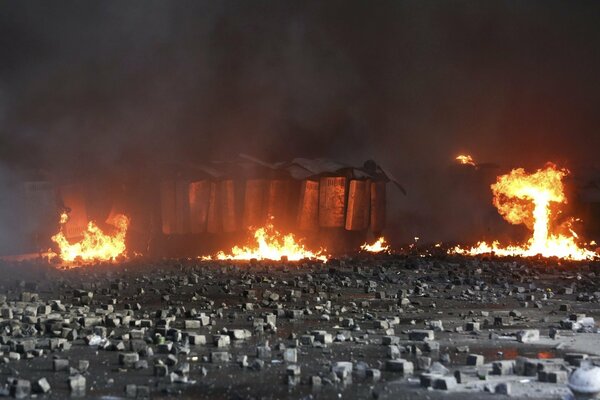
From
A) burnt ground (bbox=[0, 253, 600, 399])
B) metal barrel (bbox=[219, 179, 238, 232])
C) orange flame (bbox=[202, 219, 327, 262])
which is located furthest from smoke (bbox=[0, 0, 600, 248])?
burnt ground (bbox=[0, 253, 600, 399])

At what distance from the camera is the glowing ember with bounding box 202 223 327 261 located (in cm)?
1958

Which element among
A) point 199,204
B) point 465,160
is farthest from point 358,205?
point 465,160

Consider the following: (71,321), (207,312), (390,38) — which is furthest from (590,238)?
(71,321)

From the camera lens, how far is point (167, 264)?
17266mm

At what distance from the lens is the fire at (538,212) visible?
65.5ft

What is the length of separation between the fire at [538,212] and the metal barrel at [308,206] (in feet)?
11.8

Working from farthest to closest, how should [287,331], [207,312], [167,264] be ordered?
1. [167,264]
2. [207,312]
3. [287,331]

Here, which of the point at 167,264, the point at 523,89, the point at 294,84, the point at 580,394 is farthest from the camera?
the point at 523,89

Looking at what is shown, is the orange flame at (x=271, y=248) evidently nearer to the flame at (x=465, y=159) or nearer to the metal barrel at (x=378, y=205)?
the metal barrel at (x=378, y=205)

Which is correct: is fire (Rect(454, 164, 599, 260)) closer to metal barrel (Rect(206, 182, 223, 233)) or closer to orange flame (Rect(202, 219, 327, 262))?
orange flame (Rect(202, 219, 327, 262))

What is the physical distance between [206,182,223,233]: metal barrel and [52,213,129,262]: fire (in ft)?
6.28

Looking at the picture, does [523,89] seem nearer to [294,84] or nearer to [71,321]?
[294,84]

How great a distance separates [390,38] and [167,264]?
11.6 metres

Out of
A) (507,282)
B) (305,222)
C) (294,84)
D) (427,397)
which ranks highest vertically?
(294,84)
